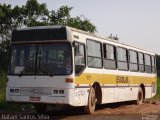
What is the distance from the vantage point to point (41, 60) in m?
15.4

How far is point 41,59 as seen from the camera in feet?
50.5

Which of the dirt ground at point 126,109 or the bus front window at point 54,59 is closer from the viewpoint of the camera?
the bus front window at point 54,59

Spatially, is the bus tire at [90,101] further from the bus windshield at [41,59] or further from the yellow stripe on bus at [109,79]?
the bus windshield at [41,59]

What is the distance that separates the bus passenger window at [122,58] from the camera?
66.2ft

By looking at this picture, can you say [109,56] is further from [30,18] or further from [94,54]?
[30,18]

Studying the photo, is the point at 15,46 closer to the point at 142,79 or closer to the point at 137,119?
the point at 137,119

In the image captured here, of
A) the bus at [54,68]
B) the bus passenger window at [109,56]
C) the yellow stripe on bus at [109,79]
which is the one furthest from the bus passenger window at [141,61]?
the bus at [54,68]

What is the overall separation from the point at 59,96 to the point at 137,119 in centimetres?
277

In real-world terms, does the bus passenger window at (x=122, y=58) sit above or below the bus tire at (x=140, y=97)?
above

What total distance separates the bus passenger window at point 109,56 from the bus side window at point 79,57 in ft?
7.77

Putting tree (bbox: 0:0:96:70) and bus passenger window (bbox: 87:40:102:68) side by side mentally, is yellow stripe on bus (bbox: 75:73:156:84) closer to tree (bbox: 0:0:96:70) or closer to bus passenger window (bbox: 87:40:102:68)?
bus passenger window (bbox: 87:40:102:68)

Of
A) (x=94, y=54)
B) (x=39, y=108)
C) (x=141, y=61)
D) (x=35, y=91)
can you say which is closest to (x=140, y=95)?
(x=141, y=61)

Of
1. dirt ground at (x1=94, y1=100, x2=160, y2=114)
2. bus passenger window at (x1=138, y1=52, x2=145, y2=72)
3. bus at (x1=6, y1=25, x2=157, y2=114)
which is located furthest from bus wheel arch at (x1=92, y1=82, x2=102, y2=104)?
bus passenger window at (x1=138, y1=52, x2=145, y2=72)

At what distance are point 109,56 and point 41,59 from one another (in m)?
4.20
